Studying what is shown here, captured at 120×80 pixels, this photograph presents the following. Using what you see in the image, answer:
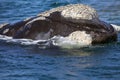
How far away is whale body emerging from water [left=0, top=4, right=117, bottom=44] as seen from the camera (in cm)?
1181

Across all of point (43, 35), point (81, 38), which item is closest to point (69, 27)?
point (81, 38)

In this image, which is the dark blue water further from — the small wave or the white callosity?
the white callosity

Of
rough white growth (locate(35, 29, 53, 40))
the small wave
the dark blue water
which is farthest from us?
rough white growth (locate(35, 29, 53, 40))

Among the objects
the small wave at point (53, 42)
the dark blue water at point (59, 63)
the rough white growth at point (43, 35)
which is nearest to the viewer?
the dark blue water at point (59, 63)

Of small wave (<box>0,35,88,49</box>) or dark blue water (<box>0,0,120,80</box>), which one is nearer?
dark blue water (<box>0,0,120,80</box>)

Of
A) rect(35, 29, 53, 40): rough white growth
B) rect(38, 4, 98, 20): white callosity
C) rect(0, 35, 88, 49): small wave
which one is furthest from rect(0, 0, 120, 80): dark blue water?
rect(38, 4, 98, 20): white callosity

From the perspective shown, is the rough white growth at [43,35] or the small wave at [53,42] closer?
the small wave at [53,42]

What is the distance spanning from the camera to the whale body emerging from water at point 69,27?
38.8 feet

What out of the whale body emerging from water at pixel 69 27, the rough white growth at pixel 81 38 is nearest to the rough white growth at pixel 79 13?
the whale body emerging from water at pixel 69 27

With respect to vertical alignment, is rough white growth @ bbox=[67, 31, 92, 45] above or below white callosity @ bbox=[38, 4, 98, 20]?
below

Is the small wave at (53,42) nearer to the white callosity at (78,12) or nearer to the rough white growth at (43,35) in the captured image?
the rough white growth at (43,35)

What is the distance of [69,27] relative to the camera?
473 inches

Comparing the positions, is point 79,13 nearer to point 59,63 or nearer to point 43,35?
point 43,35

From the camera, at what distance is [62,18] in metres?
12.2
